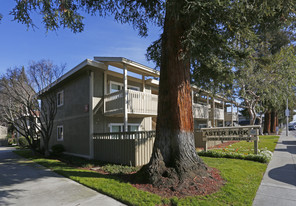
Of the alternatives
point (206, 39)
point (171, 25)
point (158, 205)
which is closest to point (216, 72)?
point (206, 39)

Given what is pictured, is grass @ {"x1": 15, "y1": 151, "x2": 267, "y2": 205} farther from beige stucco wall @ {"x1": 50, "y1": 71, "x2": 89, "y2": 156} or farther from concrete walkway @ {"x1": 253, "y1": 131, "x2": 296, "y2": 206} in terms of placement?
beige stucco wall @ {"x1": 50, "y1": 71, "x2": 89, "y2": 156}

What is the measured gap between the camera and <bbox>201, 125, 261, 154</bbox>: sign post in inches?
392

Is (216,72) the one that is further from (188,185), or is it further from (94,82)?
(94,82)

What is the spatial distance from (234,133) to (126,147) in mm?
5930

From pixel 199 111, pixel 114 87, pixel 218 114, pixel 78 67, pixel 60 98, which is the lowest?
pixel 218 114

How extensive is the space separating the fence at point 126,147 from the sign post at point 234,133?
3803 millimetres

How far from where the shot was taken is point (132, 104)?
1093 cm

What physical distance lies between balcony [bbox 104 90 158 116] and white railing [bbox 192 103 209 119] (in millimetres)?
6667

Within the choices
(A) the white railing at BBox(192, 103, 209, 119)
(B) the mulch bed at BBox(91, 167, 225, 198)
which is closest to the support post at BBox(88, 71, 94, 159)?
(B) the mulch bed at BBox(91, 167, 225, 198)

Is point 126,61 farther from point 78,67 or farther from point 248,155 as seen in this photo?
point 248,155

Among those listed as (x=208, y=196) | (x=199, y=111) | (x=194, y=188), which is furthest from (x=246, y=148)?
(x=208, y=196)

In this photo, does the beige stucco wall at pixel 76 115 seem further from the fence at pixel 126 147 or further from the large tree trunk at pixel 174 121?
the large tree trunk at pixel 174 121

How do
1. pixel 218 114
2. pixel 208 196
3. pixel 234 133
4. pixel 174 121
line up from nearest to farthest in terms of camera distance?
pixel 208 196, pixel 174 121, pixel 234 133, pixel 218 114

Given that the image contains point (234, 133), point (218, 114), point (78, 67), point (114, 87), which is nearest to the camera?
point (234, 133)
